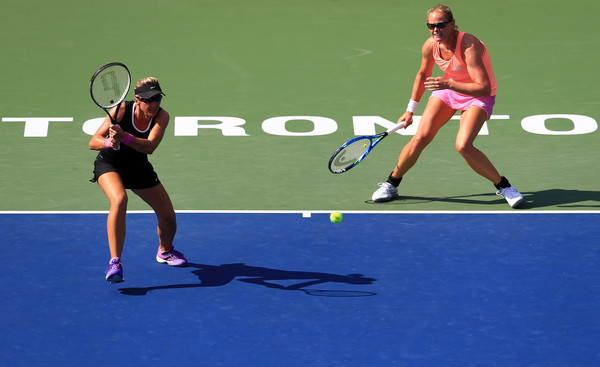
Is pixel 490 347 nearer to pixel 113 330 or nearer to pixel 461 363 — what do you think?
pixel 461 363

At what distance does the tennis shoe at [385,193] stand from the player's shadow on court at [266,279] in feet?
6.64

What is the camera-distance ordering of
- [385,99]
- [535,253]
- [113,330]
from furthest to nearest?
[385,99] → [535,253] → [113,330]

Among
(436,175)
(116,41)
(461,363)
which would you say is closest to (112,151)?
(461,363)

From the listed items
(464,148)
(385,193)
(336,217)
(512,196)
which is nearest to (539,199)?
(512,196)

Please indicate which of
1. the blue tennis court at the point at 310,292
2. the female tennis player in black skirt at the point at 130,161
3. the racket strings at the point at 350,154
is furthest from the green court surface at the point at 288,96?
the female tennis player in black skirt at the point at 130,161

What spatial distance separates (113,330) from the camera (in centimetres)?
768

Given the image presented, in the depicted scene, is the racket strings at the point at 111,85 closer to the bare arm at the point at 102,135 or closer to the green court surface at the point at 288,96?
the bare arm at the point at 102,135

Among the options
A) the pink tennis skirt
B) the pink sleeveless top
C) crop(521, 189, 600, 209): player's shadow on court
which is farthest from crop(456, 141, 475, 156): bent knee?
crop(521, 189, 600, 209): player's shadow on court

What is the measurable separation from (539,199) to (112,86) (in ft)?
14.8

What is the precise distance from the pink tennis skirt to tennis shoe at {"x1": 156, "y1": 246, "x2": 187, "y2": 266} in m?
3.15

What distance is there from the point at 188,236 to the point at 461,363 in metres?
3.38

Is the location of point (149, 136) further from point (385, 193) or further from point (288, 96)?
point (288, 96)

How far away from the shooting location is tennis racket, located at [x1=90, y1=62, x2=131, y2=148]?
27.3 ft

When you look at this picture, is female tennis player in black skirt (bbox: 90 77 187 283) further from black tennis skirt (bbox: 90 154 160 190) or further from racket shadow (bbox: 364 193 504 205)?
racket shadow (bbox: 364 193 504 205)
